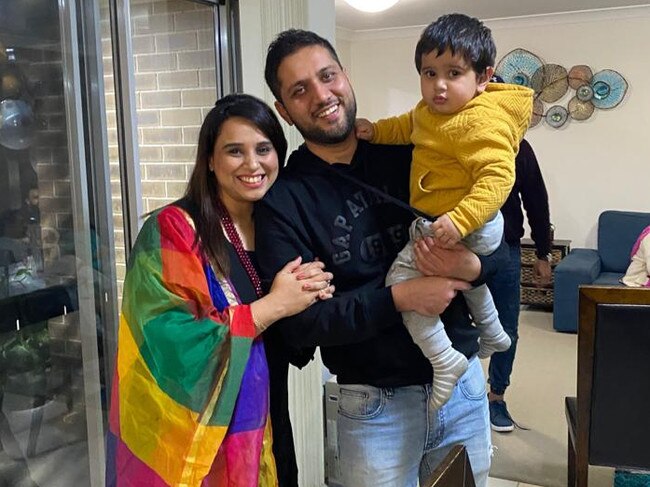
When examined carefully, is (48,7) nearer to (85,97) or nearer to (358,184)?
(85,97)

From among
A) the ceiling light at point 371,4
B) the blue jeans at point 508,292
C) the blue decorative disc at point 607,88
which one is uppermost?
the ceiling light at point 371,4

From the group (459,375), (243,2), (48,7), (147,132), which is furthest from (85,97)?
(459,375)

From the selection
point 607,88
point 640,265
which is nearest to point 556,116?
point 607,88

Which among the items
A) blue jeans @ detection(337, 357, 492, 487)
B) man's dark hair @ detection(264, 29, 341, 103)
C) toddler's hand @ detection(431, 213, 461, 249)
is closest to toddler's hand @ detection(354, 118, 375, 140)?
man's dark hair @ detection(264, 29, 341, 103)

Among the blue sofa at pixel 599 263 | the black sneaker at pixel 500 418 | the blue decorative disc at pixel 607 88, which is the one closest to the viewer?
the black sneaker at pixel 500 418

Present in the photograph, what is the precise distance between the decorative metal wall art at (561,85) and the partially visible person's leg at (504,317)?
3.04 m

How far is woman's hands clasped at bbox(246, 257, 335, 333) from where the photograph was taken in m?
1.20

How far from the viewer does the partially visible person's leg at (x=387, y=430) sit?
1.32 metres

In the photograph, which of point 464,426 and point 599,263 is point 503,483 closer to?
point 464,426

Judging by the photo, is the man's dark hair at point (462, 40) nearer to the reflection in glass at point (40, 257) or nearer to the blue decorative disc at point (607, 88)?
the reflection in glass at point (40, 257)

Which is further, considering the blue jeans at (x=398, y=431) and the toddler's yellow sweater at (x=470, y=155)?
the blue jeans at (x=398, y=431)

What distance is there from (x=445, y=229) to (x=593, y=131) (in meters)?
5.07

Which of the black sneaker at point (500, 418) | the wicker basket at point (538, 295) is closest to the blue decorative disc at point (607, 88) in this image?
the wicker basket at point (538, 295)

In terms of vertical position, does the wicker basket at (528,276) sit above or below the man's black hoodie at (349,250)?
below
